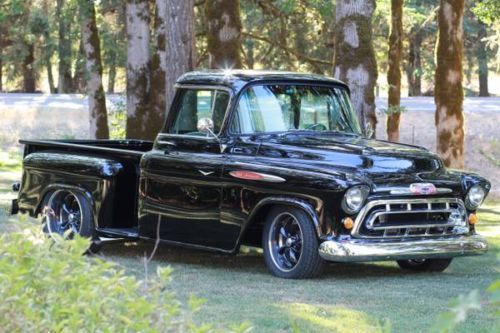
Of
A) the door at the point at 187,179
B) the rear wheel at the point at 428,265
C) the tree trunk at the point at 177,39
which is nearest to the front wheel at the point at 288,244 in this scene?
the door at the point at 187,179

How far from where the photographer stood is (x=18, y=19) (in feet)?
167

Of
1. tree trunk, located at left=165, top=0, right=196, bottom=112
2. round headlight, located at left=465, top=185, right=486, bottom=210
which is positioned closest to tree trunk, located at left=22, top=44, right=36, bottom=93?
tree trunk, located at left=165, top=0, right=196, bottom=112

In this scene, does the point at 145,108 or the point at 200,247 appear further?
the point at 145,108

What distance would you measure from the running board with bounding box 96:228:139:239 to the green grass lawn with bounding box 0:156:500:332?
0.28 metres

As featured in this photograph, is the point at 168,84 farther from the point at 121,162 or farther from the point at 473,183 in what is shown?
the point at 473,183

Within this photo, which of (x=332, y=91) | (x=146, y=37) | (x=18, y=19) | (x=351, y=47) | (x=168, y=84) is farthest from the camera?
(x=18, y=19)

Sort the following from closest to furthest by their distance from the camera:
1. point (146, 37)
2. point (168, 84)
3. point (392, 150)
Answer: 1. point (392, 150)
2. point (168, 84)
3. point (146, 37)

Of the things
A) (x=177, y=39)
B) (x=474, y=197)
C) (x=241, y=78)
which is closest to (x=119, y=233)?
(x=241, y=78)

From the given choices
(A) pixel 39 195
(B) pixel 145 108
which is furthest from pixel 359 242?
(B) pixel 145 108

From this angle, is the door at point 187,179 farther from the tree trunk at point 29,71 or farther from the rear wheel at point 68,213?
the tree trunk at point 29,71

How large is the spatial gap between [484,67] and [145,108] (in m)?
34.7

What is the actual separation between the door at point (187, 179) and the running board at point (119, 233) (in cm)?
15

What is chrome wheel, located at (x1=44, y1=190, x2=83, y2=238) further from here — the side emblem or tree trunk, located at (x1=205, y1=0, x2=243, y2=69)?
tree trunk, located at (x1=205, y1=0, x2=243, y2=69)

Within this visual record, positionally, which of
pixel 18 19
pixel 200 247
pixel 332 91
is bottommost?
pixel 200 247
